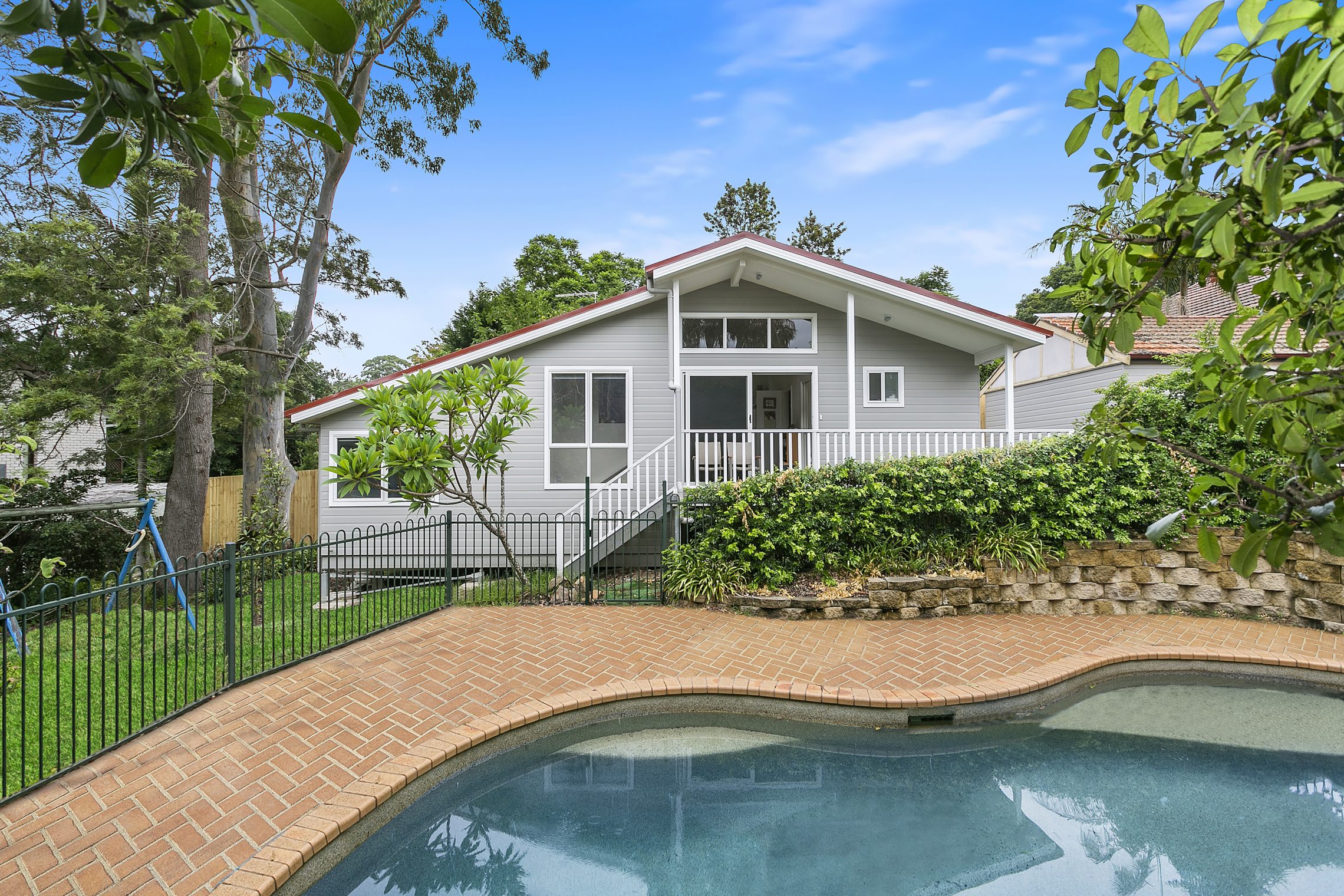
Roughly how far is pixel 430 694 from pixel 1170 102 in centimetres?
530

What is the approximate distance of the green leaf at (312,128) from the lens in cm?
75

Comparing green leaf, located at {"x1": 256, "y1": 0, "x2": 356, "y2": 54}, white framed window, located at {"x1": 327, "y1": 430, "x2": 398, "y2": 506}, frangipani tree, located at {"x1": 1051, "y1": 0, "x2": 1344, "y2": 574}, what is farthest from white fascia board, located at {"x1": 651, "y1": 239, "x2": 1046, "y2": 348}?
green leaf, located at {"x1": 256, "y1": 0, "x2": 356, "y2": 54}

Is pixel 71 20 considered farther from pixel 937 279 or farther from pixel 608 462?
pixel 937 279

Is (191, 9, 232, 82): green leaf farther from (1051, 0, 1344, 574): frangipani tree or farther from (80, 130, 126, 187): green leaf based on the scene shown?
(1051, 0, 1344, 574): frangipani tree

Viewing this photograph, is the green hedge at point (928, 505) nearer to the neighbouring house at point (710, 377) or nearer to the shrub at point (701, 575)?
the shrub at point (701, 575)

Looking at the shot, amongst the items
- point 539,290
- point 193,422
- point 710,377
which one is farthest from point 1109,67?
point 539,290

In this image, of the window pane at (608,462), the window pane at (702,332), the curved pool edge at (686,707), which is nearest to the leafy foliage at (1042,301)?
the window pane at (702,332)

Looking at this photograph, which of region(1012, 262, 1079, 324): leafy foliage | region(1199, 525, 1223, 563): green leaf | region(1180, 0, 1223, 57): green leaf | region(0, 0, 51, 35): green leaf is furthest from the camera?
region(1012, 262, 1079, 324): leafy foliage

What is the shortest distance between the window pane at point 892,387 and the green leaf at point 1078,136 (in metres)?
10.4

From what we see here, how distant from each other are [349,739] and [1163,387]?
9.31m

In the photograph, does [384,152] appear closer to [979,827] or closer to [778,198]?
[979,827]

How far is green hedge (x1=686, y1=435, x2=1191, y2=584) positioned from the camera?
7.18m

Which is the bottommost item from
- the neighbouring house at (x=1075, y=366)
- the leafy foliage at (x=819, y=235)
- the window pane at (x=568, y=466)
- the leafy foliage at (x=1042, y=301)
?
the window pane at (x=568, y=466)

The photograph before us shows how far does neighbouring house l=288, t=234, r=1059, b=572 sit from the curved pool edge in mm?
4440
